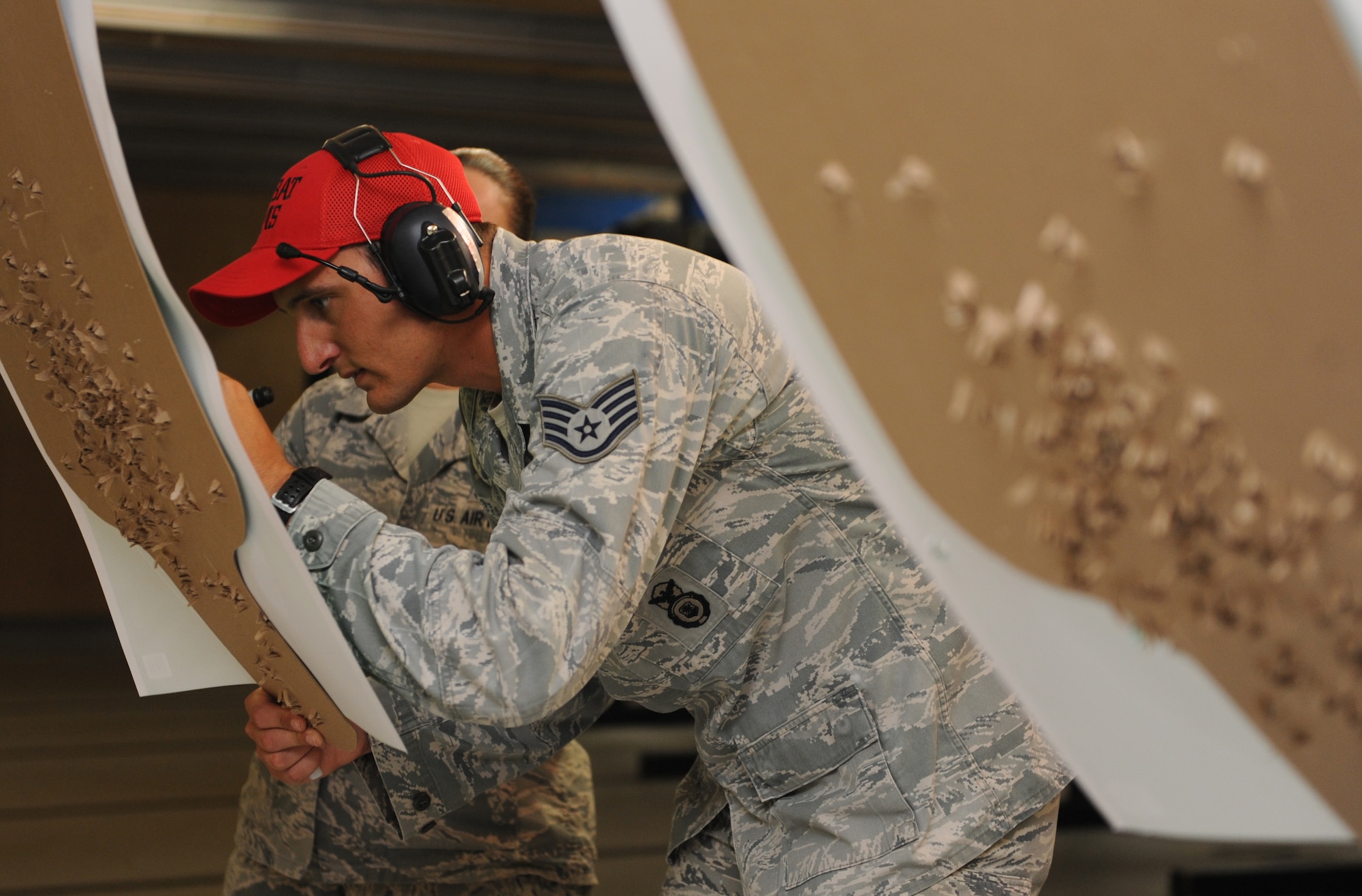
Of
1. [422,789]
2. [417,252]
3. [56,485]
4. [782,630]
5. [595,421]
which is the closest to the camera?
[595,421]

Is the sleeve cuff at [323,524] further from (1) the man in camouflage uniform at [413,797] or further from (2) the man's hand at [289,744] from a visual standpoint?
(1) the man in camouflage uniform at [413,797]

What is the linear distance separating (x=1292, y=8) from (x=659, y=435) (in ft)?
1.81

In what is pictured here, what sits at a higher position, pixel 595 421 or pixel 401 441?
pixel 595 421

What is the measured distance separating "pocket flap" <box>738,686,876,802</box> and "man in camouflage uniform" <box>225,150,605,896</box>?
1.31 feet

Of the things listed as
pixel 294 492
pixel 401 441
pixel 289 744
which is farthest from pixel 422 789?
pixel 294 492

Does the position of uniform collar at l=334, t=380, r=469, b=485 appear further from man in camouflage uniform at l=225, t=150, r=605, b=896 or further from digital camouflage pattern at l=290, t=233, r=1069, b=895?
digital camouflage pattern at l=290, t=233, r=1069, b=895

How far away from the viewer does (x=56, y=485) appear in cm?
632

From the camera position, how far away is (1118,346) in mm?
445

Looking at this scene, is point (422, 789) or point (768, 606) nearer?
point (768, 606)

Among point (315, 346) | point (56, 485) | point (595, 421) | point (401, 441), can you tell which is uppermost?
point (595, 421)

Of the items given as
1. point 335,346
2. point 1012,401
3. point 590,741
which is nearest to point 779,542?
point 335,346

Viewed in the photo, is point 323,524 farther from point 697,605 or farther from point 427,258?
point 697,605

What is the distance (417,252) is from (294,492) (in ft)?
0.81

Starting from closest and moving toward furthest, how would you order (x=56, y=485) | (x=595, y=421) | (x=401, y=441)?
(x=595, y=421) → (x=401, y=441) → (x=56, y=485)
